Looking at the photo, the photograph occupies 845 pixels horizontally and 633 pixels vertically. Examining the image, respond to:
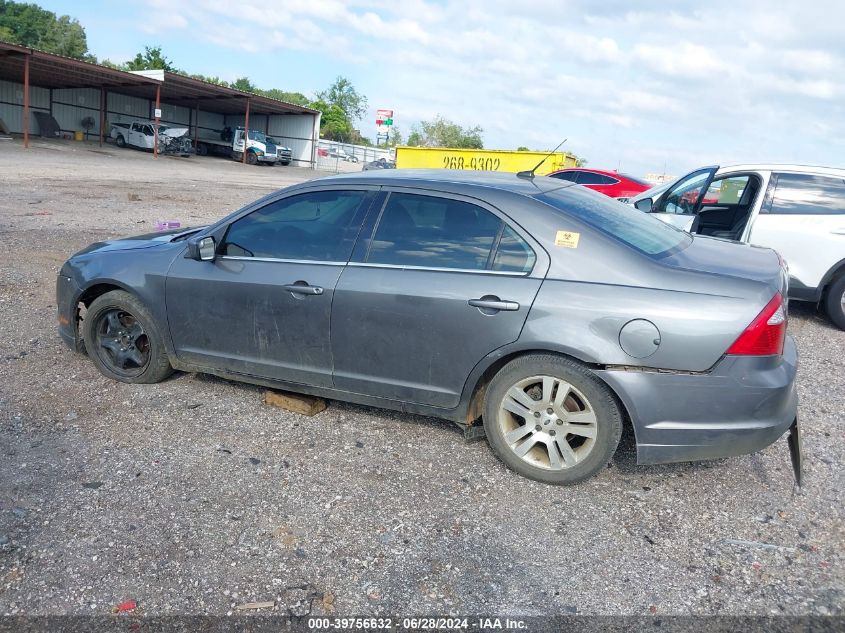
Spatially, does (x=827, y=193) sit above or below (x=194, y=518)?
above

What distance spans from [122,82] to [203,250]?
37.7 metres

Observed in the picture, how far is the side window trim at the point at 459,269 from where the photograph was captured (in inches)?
137

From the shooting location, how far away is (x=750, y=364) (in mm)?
3145

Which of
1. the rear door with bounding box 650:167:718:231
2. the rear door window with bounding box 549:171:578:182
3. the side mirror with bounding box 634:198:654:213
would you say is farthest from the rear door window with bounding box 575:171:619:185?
the rear door with bounding box 650:167:718:231

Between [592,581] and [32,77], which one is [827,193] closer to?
[592,581]

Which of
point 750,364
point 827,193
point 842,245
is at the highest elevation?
point 827,193

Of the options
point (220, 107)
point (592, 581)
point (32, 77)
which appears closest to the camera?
point (592, 581)

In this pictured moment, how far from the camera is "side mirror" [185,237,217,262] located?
13.7ft

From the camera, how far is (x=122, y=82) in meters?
36.4

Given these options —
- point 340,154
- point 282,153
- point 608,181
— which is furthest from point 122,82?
point 608,181

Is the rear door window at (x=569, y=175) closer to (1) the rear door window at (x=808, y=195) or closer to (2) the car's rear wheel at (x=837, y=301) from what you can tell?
(1) the rear door window at (x=808, y=195)

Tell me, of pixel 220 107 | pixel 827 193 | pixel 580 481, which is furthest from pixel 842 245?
pixel 220 107

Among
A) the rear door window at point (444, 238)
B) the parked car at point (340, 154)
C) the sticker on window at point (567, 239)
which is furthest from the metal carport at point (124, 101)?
the sticker on window at point (567, 239)

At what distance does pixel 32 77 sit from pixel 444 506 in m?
42.2
